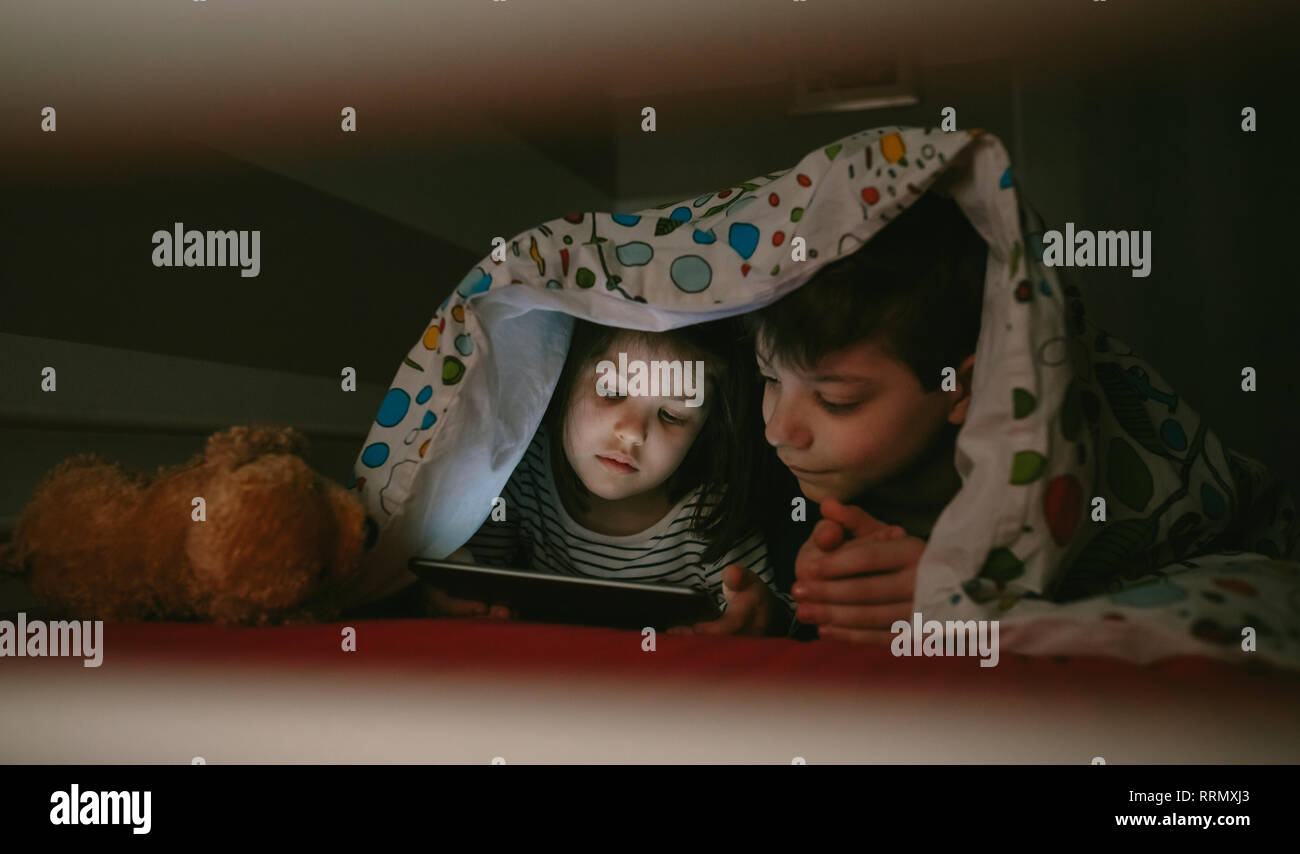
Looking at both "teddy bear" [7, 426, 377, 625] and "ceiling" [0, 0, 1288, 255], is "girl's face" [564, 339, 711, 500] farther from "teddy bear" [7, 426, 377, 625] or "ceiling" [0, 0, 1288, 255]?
"ceiling" [0, 0, 1288, 255]

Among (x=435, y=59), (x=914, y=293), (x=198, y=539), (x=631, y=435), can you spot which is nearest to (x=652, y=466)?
(x=631, y=435)

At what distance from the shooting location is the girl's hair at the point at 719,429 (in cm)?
79

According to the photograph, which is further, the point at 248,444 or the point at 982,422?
the point at 248,444

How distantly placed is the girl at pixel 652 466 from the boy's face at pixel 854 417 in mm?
73

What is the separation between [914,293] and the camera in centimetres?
69

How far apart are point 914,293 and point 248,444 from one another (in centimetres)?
58

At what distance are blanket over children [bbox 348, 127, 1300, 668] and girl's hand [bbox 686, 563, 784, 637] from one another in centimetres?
16

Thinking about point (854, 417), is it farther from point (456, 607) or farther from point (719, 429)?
point (456, 607)

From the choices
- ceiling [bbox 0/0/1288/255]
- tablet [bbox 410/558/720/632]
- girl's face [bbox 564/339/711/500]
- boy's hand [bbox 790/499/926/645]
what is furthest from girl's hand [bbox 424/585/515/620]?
ceiling [bbox 0/0/1288/255]

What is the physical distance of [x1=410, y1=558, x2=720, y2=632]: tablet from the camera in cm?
63

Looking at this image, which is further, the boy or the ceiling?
the ceiling

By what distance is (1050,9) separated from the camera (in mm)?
835

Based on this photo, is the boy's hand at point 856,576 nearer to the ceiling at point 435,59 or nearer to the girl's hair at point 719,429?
the girl's hair at point 719,429
